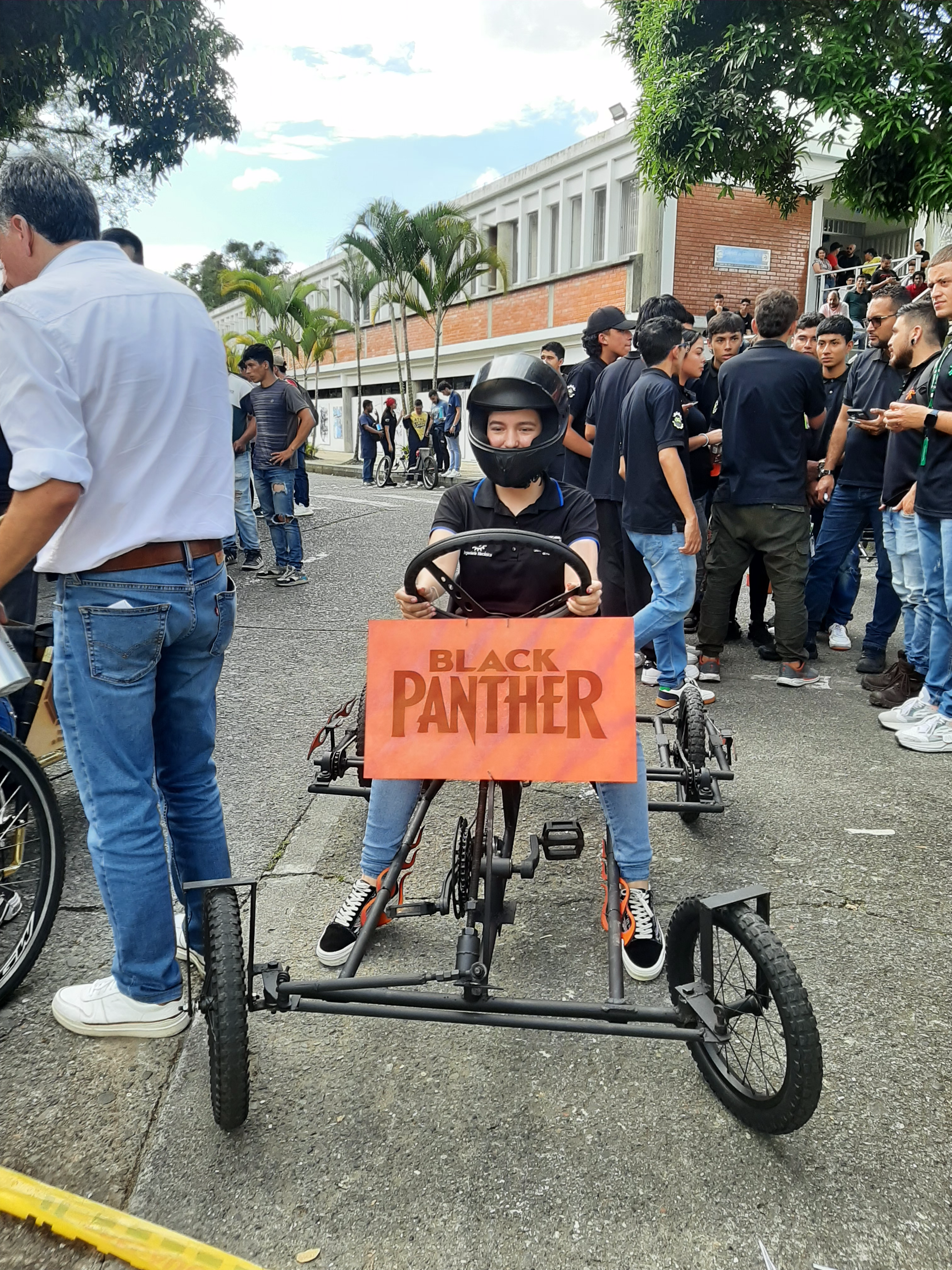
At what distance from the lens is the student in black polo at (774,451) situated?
5812 mm

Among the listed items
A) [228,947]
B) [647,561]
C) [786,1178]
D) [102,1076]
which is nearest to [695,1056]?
[786,1178]

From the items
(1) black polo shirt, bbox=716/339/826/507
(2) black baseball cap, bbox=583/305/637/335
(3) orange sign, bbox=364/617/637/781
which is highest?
(2) black baseball cap, bbox=583/305/637/335

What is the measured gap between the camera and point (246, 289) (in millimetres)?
33469

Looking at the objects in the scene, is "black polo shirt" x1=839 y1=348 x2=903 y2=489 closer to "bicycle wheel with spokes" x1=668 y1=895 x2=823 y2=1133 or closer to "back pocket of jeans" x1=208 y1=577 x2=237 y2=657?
"bicycle wheel with spokes" x1=668 y1=895 x2=823 y2=1133

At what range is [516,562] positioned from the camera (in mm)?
2971

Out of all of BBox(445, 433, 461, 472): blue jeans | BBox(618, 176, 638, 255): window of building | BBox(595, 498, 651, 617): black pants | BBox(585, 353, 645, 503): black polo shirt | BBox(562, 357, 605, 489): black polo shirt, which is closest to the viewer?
BBox(585, 353, 645, 503): black polo shirt

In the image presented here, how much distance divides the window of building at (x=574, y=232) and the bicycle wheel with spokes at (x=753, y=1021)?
91.0ft

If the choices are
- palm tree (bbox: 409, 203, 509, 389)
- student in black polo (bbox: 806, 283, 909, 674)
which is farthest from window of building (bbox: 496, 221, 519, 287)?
student in black polo (bbox: 806, 283, 909, 674)

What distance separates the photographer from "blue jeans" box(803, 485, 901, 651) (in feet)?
21.2

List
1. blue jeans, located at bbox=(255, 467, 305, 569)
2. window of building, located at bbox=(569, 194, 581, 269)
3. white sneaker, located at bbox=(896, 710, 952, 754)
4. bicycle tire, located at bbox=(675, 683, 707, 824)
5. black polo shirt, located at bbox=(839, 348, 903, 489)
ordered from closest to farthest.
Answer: bicycle tire, located at bbox=(675, 683, 707, 824) < white sneaker, located at bbox=(896, 710, 952, 754) < black polo shirt, located at bbox=(839, 348, 903, 489) < blue jeans, located at bbox=(255, 467, 305, 569) < window of building, located at bbox=(569, 194, 581, 269)

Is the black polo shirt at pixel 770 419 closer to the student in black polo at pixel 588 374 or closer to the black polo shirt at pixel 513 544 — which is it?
the student in black polo at pixel 588 374

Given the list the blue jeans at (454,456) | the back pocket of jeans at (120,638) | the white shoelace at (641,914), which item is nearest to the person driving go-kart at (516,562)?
the white shoelace at (641,914)

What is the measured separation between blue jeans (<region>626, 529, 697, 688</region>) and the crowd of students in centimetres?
1

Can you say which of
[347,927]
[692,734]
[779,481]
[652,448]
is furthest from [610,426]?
[347,927]
